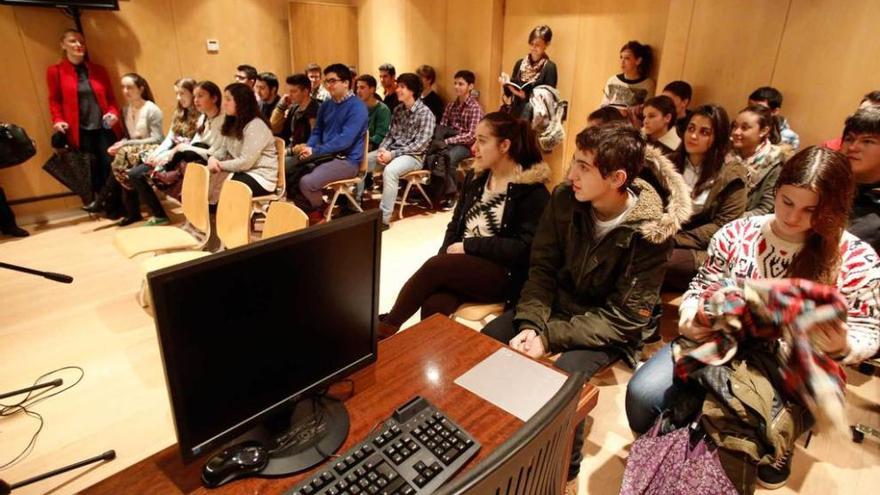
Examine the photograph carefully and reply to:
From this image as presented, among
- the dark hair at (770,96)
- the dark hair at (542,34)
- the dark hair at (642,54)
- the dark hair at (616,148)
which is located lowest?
the dark hair at (616,148)

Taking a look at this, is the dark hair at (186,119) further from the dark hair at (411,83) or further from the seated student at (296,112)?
the dark hair at (411,83)

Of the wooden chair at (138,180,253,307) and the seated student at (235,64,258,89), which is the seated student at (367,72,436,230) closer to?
the seated student at (235,64,258,89)

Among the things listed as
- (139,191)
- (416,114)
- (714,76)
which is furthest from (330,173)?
(714,76)

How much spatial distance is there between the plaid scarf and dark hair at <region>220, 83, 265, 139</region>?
11.2 feet

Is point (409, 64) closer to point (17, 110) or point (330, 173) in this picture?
point (330, 173)

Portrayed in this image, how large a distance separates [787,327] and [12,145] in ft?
10.9

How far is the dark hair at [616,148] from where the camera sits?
1.68 metres

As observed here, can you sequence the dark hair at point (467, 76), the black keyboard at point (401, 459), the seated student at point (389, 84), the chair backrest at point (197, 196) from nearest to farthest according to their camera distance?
the black keyboard at point (401, 459)
the chair backrest at point (197, 196)
the dark hair at point (467, 76)
the seated student at point (389, 84)

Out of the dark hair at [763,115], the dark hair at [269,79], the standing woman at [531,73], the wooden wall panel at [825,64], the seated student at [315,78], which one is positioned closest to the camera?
the dark hair at [763,115]

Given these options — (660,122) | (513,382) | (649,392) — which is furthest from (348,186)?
(513,382)

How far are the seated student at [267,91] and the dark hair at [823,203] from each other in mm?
5056

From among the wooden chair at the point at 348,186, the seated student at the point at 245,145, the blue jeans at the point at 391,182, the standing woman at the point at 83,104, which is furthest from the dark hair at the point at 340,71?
the standing woman at the point at 83,104

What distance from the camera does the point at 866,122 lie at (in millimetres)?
1996

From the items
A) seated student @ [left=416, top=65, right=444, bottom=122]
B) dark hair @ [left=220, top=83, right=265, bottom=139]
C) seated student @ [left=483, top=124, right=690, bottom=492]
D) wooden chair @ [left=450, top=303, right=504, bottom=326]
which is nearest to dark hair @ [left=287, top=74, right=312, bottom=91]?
dark hair @ [left=220, top=83, right=265, bottom=139]
